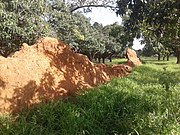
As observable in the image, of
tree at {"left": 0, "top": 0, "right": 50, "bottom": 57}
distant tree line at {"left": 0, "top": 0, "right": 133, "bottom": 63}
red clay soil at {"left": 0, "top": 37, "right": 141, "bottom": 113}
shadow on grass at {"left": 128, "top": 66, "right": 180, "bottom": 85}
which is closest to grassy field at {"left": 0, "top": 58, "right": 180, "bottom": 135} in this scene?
red clay soil at {"left": 0, "top": 37, "right": 141, "bottom": 113}

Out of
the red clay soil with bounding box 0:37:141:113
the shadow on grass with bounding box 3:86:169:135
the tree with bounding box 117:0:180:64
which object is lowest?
the shadow on grass with bounding box 3:86:169:135

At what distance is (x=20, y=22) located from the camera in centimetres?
1680

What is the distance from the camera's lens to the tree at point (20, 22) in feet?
50.0

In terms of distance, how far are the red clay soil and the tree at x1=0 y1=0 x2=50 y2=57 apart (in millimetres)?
4618

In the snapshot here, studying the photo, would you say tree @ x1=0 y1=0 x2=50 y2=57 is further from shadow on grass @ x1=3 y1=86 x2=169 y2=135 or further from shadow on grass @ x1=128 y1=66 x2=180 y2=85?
shadow on grass @ x1=3 y1=86 x2=169 y2=135

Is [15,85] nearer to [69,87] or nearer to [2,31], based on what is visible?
[69,87]

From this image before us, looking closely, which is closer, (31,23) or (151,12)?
(151,12)

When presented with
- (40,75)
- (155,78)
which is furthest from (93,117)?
(155,78)

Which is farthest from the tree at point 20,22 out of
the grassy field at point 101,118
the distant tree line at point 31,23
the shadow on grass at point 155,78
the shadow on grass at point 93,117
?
the shadow on grass at point 93,117

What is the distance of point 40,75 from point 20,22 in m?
7.69

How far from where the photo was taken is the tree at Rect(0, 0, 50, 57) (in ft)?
50.0

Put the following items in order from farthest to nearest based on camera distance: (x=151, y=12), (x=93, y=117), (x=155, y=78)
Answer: (x=155, y=78) < (x=151, y=12) < (x=93, y=117)

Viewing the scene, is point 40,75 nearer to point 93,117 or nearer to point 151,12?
point 93,117

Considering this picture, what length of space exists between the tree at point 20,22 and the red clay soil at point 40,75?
462 centimetres
